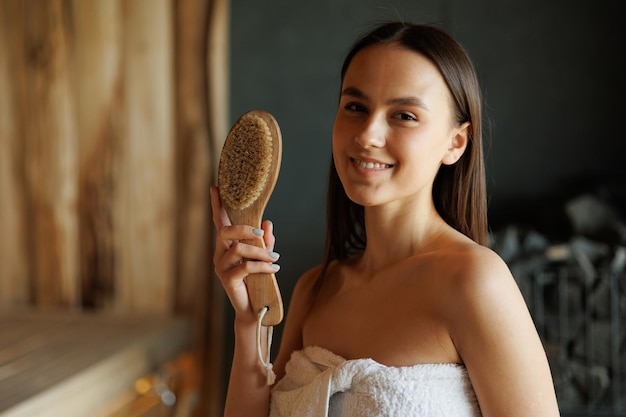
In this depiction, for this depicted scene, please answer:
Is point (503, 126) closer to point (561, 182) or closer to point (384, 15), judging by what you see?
point (561, 182)

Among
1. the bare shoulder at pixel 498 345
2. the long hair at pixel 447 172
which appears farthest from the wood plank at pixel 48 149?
the bare shoulder at pixel 498 345

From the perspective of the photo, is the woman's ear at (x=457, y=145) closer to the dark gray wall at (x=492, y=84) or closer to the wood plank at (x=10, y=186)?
the dark gray wall at (x=492, y=84)

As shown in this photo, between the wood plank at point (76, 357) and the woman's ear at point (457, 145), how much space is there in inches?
42.9

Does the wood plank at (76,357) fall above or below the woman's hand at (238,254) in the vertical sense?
below

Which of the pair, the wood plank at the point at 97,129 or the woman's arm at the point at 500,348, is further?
the wood plank at the point at 97,129

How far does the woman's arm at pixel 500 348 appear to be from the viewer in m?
0.94

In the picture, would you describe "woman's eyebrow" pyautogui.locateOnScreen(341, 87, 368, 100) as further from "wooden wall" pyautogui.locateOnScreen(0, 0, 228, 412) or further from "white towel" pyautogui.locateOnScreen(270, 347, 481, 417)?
"wooden wall" pyautogui.locateOnScreen(0, 0, 228, 412)

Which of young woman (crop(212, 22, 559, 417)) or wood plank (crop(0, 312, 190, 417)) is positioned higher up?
young woman (crop(212, 22, 559, 417))

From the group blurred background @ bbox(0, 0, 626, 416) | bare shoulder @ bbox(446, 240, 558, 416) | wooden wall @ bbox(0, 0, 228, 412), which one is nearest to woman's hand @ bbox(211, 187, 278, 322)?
bare shoulder @ bbox(446, 240, 558, 416)

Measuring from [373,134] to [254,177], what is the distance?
17 centimetres

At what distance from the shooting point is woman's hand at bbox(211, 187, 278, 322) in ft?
3.50

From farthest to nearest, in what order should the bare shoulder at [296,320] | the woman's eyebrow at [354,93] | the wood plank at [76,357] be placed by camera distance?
the wood plank at [76,357], the bare shoulder at [296,320], the woman's eyebrow at [354,93]

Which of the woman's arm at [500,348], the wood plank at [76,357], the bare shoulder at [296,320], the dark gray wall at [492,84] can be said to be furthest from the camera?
the dark gray wall at [492,84]

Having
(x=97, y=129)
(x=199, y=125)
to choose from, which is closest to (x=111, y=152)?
(x=97, y=129)
